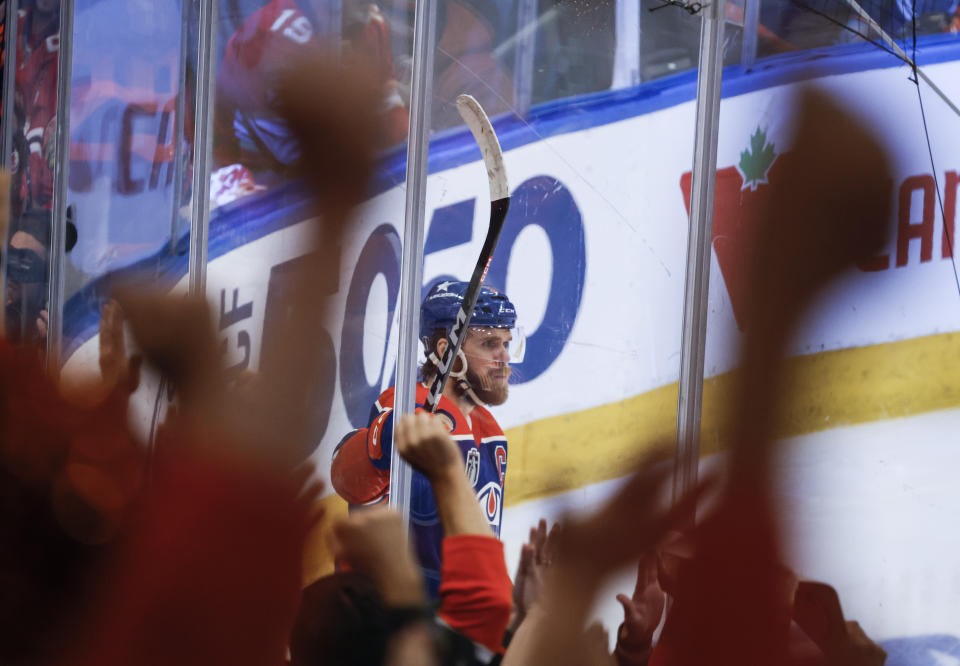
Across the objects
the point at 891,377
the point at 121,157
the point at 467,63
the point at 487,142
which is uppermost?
the point at 121,157

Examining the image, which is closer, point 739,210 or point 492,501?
point 739,210

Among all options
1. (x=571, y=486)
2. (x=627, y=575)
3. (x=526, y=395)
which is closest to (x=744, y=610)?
(x=627, y=575)

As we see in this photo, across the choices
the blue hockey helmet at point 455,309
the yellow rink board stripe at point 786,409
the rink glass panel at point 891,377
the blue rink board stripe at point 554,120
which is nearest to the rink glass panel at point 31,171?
the blue rink board stripe at point 554,120

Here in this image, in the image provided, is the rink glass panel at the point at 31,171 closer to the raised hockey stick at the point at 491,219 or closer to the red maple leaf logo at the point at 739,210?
the raised hockey stick at the point at 491,219

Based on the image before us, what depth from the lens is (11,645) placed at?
170 cm

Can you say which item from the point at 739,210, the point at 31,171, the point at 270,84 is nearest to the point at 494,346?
the point at 739,210

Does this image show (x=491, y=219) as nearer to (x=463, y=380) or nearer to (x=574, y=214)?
(x=574, y=214)

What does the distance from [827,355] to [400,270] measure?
1.19m

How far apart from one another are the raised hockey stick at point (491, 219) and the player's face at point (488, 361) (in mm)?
31

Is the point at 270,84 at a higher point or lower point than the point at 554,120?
higher

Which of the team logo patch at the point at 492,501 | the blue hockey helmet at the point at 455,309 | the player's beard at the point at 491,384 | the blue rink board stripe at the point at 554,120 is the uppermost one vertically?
the blue rink board stripe at the point at 554,120

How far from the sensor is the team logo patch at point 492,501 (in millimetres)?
2189

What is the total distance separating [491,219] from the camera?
7.25 ft

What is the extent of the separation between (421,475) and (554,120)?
897mm
